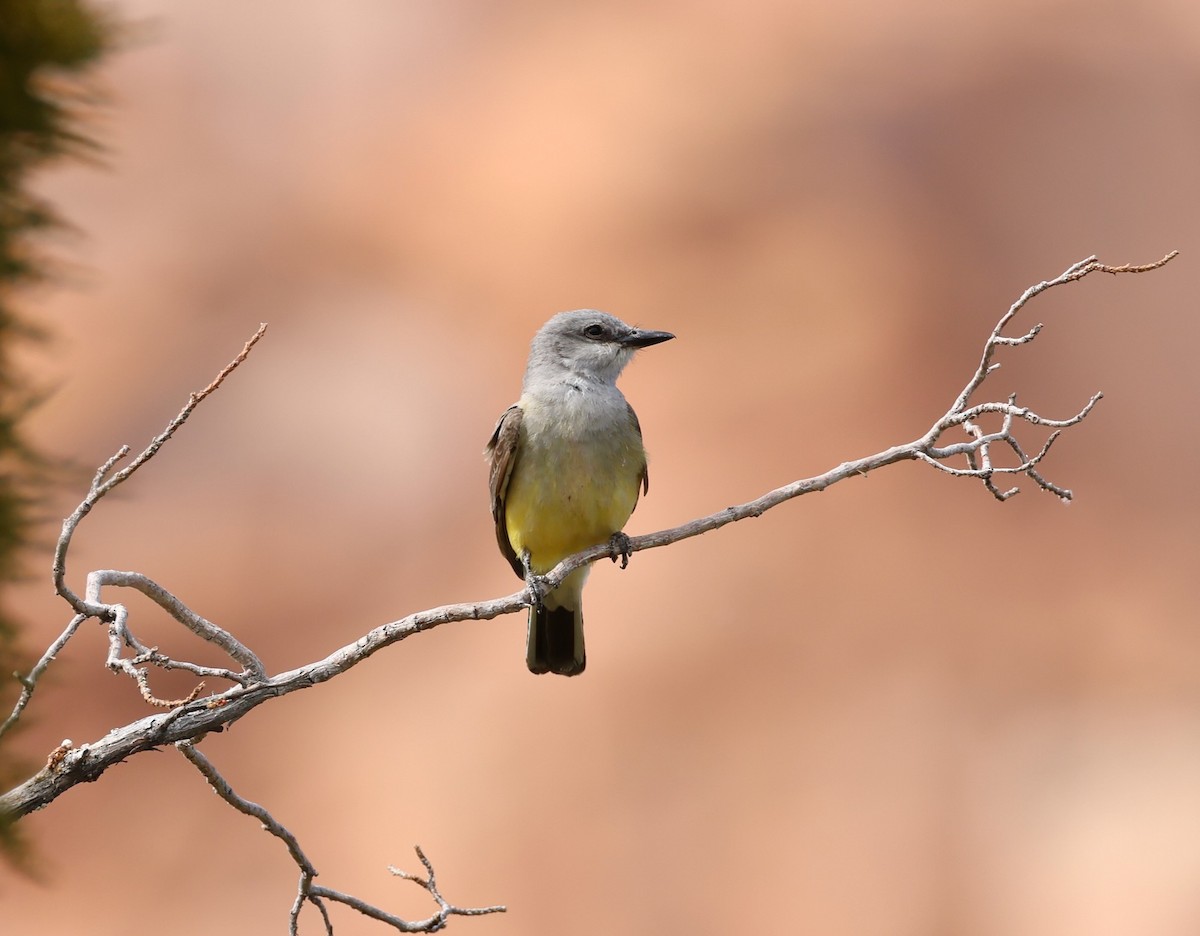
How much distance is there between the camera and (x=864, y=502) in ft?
45.8

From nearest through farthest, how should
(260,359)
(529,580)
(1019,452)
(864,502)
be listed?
(1019,452) → (529,580) → (864,502) → (260,359)

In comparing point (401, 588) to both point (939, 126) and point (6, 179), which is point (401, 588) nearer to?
point (939, 126)

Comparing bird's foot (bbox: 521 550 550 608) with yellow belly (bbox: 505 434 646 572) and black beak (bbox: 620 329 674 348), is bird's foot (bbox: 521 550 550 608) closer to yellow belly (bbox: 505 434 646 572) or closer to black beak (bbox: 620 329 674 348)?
yellow belly (bbox: 505 434 646 572)

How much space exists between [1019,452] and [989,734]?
9559mm

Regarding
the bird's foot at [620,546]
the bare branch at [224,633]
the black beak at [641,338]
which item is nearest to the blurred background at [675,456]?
the black beak at [641,338]

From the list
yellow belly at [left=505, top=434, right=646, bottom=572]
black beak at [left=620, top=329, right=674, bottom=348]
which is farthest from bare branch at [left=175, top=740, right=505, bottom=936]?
black beak at [left=620, top=329, right=674, bottom=348]

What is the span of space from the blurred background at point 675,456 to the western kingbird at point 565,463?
250 inches

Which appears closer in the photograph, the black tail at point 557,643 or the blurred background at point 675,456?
the black tail at point 557,643

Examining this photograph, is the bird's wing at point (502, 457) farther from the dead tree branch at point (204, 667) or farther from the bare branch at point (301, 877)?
the bare branch at point (301, 877)

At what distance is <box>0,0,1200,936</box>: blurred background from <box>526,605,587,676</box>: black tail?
6.22 meters

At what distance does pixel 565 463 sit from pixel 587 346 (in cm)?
87

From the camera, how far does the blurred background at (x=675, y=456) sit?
12555 millimetres

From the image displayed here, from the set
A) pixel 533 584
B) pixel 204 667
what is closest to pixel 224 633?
pixel 204 667

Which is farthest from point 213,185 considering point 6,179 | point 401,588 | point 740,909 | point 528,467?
point 6,179
